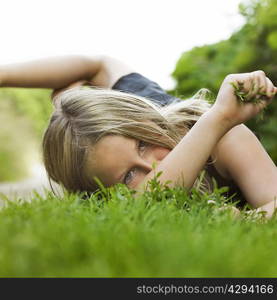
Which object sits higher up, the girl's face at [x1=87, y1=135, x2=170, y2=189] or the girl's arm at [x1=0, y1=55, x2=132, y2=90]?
the girl's arm at [x1=0, y1=55, x2=132, y2=90]

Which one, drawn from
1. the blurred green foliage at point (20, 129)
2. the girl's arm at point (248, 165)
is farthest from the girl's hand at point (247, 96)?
the blurred green foliage at point (20, 129)

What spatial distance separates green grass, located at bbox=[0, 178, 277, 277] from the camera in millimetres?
1066

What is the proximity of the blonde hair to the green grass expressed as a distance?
1075mm

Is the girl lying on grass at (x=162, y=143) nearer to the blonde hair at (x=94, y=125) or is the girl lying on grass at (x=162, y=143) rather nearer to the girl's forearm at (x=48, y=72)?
the blonde hair at (x=94, y=125)

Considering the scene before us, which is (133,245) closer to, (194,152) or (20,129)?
(194,152)

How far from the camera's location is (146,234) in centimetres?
134

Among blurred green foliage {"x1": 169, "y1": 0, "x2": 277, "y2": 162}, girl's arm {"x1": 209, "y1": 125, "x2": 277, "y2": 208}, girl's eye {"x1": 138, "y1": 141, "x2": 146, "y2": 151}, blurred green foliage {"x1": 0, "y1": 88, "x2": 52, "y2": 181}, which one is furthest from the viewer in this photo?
blurred green foliage {"x1": 0, "y1": 88, "x2": 52, "y2": 181}

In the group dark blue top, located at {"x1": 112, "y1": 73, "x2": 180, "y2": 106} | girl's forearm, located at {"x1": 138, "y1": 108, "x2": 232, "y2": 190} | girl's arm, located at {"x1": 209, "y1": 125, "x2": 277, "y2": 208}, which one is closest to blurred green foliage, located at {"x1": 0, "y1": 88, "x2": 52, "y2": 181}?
dark blue top, located at {"x1": 112, "y1": 73, "x2": 180, "y2": 106}

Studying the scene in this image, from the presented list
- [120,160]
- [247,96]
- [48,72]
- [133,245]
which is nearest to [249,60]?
[48,72]

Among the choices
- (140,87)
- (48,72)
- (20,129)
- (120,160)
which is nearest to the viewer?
(120,160)

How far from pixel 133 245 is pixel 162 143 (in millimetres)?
1697

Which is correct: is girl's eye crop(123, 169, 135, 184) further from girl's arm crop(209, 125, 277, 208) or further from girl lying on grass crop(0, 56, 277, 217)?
girl's arm crop(209, 125, 277, 208)

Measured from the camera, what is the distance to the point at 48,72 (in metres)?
3.92
